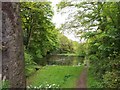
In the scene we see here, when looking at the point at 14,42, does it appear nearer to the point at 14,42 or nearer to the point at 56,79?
the point at 14,42

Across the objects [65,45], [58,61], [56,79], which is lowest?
[58,61]

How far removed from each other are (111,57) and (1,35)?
582cm

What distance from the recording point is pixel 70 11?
18766mm

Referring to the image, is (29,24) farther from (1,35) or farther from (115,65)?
(115,65)

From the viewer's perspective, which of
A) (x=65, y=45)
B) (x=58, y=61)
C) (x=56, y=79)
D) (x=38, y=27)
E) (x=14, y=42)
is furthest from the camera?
(x=65, y=45)

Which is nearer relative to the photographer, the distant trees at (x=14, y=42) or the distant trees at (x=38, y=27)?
the distant trees at (x=14, y=42)

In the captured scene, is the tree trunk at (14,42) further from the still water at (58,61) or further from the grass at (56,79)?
the still water at (58,61)

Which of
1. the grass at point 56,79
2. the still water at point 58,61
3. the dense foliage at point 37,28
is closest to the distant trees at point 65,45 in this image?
the still water at point 58,61

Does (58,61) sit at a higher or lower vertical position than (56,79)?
lower

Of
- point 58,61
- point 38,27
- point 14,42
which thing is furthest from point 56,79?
point 58,61

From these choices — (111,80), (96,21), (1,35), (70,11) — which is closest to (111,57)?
(111,80)

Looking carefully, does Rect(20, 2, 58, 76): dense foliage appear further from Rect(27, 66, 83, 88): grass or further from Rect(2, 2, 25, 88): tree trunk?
Rect(2, 2, 25, 88): tree trunk

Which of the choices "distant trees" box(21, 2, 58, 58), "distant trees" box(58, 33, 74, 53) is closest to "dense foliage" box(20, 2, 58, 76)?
"distant trees" box(21, 2, 58, 58)

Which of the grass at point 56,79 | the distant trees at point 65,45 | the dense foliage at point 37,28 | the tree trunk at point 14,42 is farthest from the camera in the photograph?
the distant trees at point 65,45
